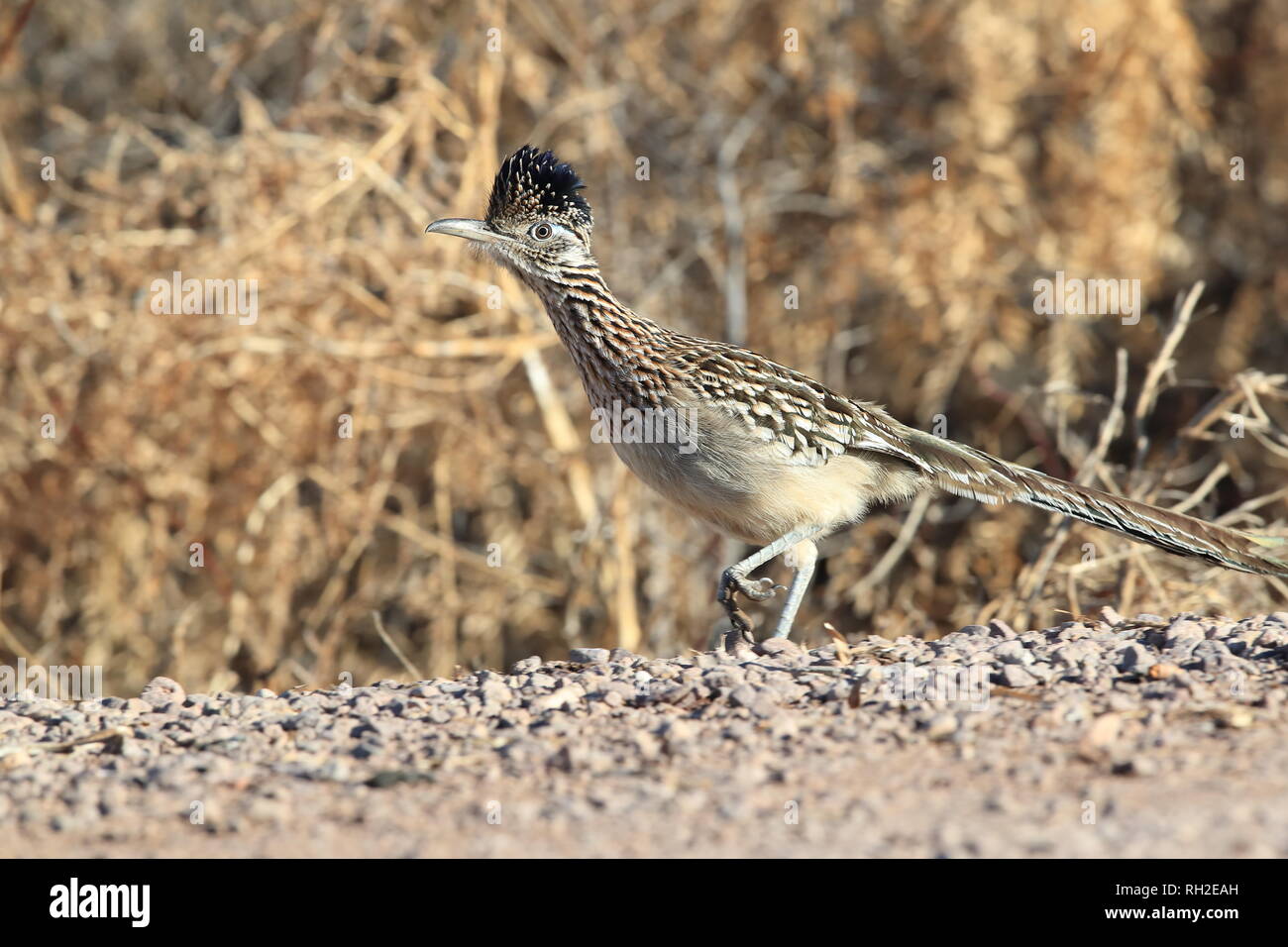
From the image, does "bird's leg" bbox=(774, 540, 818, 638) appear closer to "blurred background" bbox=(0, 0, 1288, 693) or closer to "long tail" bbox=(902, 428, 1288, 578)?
"long tail" bbox=(902, 428, 1288, 578)

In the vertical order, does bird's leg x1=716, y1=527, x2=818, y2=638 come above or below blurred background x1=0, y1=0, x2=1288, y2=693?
→ below

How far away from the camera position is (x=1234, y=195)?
12.3m

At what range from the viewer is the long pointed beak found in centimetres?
661

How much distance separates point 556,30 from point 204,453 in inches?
156

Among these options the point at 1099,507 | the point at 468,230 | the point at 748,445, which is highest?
the point at 468,230

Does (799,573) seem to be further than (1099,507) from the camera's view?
Yes

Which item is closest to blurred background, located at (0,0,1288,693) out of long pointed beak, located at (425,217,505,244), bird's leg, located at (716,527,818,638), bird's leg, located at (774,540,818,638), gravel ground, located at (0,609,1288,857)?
bird's leg, located at (774,540,818,638)

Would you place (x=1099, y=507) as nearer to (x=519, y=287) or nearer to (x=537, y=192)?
(x=537, y=192)

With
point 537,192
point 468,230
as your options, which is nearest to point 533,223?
point 537,192

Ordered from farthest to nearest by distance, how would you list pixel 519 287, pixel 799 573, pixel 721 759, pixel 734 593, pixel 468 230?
pixel 519 287
pixel 468 230
pixel 799 573
pixel 734 593
pixel 721 759

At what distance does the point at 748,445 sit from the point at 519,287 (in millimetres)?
3932

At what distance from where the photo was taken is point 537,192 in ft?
22.1

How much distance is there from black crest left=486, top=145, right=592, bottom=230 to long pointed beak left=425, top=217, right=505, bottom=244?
0.11m

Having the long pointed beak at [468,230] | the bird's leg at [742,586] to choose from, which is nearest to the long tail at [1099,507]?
the bird's leg at [742,586]
